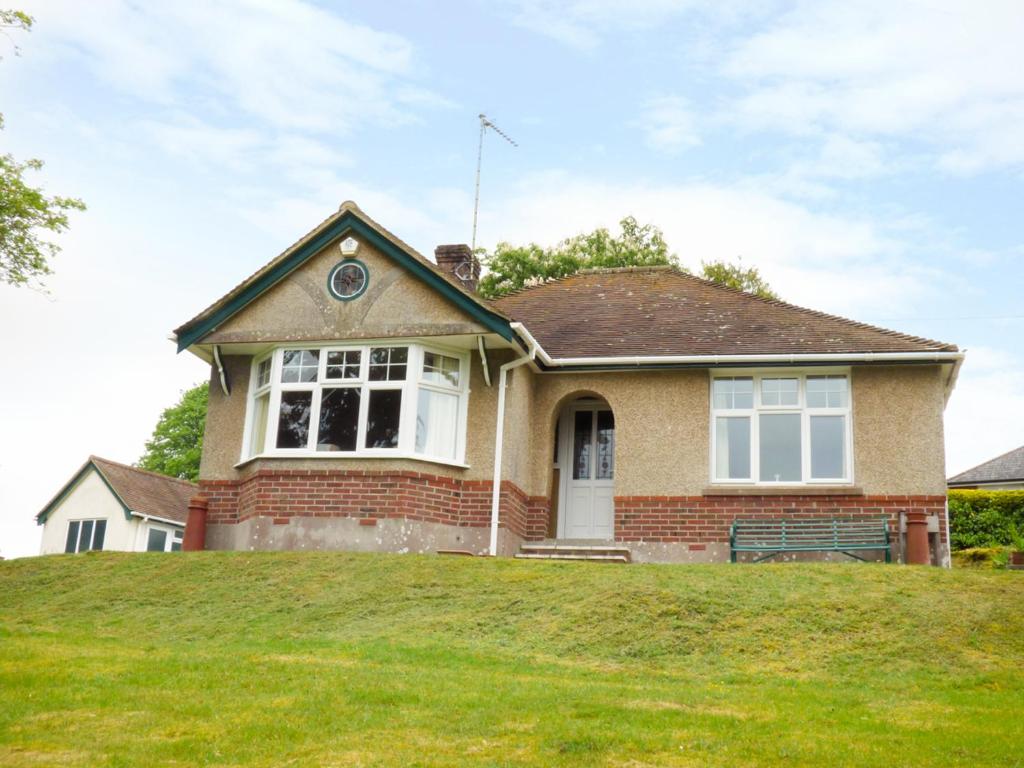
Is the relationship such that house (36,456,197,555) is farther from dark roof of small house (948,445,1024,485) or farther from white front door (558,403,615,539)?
Result: dark roof of small house (948,445,1024,485)

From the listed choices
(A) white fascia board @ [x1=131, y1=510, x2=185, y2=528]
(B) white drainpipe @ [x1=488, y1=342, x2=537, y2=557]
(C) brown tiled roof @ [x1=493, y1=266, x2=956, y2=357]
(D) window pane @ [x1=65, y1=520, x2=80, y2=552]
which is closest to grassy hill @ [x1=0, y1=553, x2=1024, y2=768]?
(B) white drainpipe @ [x1=488, y1=342, x2=537, y2=557]

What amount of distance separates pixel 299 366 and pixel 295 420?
0.89 metres

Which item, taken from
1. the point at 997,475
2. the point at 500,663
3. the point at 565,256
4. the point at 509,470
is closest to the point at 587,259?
the point at 565,256

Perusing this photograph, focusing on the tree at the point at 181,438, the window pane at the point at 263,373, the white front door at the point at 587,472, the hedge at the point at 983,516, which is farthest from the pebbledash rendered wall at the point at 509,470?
the tree at the point at 181,438

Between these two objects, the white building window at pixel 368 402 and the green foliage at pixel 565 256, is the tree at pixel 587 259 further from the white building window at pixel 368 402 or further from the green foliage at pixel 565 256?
the white building window at pixel 368 402

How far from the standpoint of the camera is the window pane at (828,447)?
18.7 m

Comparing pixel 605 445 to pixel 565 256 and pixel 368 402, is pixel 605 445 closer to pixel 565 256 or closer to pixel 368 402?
pixel 368 402

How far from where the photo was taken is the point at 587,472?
2056 cm

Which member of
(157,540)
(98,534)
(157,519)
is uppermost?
(157,519)

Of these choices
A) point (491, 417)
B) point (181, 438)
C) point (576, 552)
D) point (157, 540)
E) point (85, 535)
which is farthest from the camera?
point (181, 438)

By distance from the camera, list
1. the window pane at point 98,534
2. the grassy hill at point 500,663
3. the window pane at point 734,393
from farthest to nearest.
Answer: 1. the window pane at point 98,534
2. the window pane at point 734,393
3. the grassy hill at point 500,663

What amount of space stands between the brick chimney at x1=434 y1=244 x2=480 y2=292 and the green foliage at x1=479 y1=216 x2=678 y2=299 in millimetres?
17379

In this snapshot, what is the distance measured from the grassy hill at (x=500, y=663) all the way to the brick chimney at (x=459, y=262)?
661cm

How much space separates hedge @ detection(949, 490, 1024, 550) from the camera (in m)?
29.1
